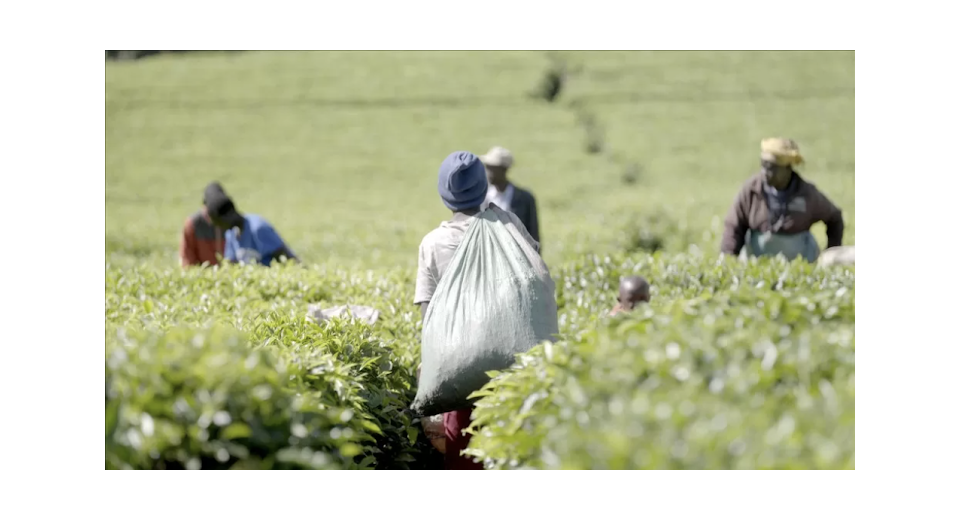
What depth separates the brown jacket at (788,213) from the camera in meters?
7.65

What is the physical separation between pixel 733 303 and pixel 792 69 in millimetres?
26687

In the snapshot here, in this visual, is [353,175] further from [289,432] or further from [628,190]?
[289,432]

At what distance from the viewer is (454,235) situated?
4824mm

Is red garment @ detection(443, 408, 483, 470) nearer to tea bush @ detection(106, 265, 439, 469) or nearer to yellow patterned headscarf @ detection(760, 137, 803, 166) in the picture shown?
tea bush @ detection(106, 265, 439, 469)

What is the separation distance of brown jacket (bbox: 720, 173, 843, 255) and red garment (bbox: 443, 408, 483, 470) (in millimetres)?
3831

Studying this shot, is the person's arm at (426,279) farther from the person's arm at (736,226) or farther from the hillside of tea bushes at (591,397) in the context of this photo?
the person's arm at (736,226)

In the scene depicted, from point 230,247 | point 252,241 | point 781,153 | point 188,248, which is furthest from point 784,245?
point 188,248

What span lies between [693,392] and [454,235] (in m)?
2.22

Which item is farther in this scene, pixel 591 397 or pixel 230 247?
pixel 230 247

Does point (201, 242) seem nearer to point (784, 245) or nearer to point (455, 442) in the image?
point (455, 442)

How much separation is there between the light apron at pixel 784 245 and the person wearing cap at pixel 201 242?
485cm

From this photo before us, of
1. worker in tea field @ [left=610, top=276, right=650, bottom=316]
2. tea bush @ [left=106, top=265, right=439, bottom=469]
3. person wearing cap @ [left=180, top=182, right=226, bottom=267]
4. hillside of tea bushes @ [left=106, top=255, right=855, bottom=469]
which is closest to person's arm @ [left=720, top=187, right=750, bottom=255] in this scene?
worker in tea field @ [left=610, top=276, right=650, bottom=316]

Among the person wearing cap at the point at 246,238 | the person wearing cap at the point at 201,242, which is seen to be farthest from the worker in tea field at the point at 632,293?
the person wearing cap at the point at 201,242

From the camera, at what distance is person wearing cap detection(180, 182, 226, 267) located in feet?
28.0
